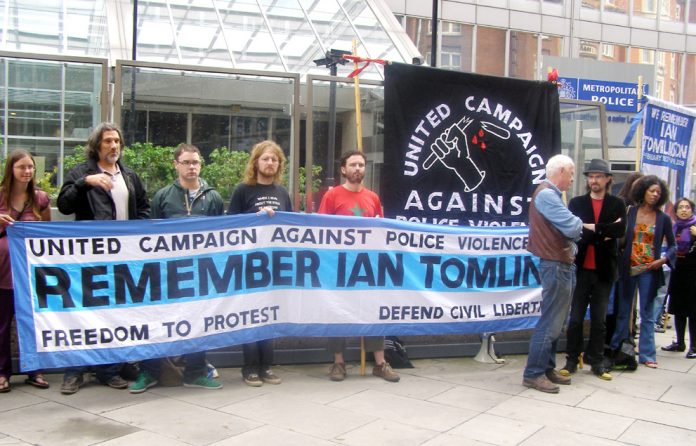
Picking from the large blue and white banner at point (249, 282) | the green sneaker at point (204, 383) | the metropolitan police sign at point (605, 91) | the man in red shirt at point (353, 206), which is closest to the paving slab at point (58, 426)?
the large blue and white banner at point (249, 282)

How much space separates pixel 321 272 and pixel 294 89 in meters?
1.99

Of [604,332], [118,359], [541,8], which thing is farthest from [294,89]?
[541,8]

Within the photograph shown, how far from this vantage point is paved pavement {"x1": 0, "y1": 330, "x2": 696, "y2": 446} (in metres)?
4.76

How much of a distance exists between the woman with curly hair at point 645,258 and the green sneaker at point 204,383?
3.78 meters

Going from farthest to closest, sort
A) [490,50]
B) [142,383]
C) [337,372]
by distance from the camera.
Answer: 1. [490,50]
2. [337,372]
3. [142,383]

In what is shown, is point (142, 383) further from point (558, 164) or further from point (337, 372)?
point (558, 164)

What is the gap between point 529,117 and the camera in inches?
297

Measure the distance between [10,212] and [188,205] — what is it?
1.33m

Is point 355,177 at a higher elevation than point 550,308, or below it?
higher

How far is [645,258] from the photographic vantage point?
23.3 ft

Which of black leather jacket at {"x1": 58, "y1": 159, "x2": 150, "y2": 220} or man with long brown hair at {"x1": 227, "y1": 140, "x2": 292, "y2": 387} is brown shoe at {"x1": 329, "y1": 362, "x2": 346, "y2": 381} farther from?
black leather jacket at {"x1": 58, "y1": 159, "x2": 150, "y2": 220}

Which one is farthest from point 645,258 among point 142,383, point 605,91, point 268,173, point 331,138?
point 605,91

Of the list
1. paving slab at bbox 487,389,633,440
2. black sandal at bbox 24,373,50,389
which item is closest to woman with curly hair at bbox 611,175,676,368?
paving slab at bbox 487,389,633,440

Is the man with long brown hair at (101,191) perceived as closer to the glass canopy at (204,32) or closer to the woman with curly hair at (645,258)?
the woman with curly hair at (645,258)
